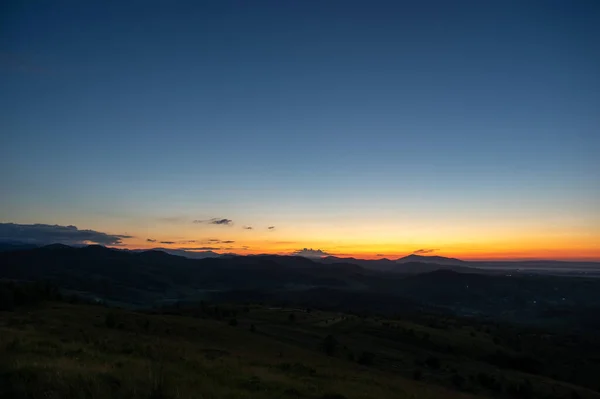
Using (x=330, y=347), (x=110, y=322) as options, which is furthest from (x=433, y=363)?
(x=110, y=322)

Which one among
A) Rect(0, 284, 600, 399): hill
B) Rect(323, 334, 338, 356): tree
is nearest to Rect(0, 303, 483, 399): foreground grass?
Rect(0, 284, 600, 399): hill

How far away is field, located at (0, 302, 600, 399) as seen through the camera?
11172 millimetres

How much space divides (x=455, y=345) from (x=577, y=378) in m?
12.6

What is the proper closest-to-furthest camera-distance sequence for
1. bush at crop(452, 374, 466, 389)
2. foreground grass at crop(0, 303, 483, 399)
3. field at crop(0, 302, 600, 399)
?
foreground grass at crop(0, 303, 483, 399) → field at crop(0, 302, 600, 399) → bush at crop(452, 374, 466, 389)

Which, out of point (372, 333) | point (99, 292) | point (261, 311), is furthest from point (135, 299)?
point (372, 333)

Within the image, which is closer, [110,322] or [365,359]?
[110,322]

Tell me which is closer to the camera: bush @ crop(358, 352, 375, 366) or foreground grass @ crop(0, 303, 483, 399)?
foreground grass @ crop(0, 303, 483, 399)

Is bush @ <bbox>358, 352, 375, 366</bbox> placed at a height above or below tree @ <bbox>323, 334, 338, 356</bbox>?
below

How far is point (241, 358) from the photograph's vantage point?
2530 centimetres

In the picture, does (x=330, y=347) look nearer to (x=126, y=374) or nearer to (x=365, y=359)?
(x=365, y=359)

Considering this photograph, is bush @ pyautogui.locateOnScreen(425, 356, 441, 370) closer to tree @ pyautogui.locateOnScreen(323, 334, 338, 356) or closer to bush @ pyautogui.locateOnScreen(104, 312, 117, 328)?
tree @ pyautogui.locateOnScreen(323, 334, 338, 356)

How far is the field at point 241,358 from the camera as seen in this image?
11172 millimetres

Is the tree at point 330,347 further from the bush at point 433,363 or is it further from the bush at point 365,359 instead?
the bush at point 433,363

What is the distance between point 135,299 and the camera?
161 m
